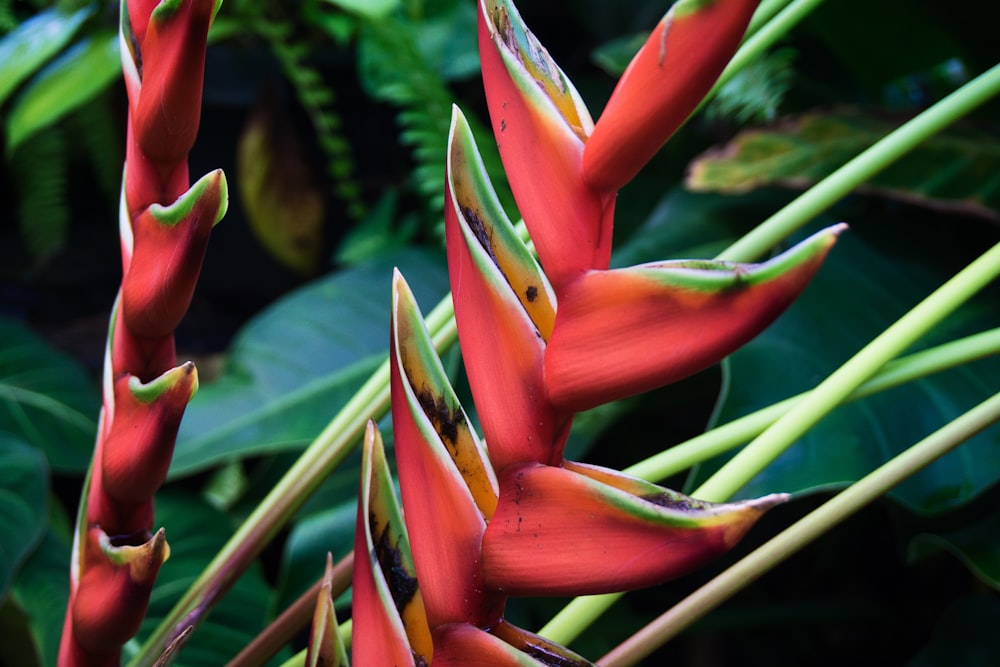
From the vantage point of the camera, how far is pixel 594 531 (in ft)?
0.67

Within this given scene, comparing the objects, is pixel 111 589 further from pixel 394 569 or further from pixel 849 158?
pixel 849 158

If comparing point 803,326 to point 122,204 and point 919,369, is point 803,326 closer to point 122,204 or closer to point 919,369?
point 919,369

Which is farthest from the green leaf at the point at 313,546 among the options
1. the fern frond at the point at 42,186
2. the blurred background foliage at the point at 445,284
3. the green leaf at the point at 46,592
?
the fern frond at the point at 42,186

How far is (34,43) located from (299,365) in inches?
17.9

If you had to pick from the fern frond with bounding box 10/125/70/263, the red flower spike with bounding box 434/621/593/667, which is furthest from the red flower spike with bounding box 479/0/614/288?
the fern frond with bounding box 10/125/70/263

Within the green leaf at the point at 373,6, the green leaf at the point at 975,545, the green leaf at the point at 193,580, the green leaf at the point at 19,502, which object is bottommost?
the green leaf at the point at 193,580

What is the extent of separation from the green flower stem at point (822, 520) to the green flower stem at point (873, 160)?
0.11 metres

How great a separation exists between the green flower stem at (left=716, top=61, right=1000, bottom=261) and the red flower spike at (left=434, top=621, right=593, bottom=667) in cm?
19

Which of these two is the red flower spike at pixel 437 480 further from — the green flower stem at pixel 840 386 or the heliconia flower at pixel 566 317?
the green flower stem at pixel 840 386

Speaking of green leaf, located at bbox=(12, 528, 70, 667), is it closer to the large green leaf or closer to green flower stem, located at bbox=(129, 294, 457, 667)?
the large green leaf

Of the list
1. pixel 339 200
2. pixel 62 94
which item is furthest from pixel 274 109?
pixel 62 94

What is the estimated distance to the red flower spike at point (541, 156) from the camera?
0.69ft

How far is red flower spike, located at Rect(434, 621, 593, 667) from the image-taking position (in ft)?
0.71

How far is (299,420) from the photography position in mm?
827
